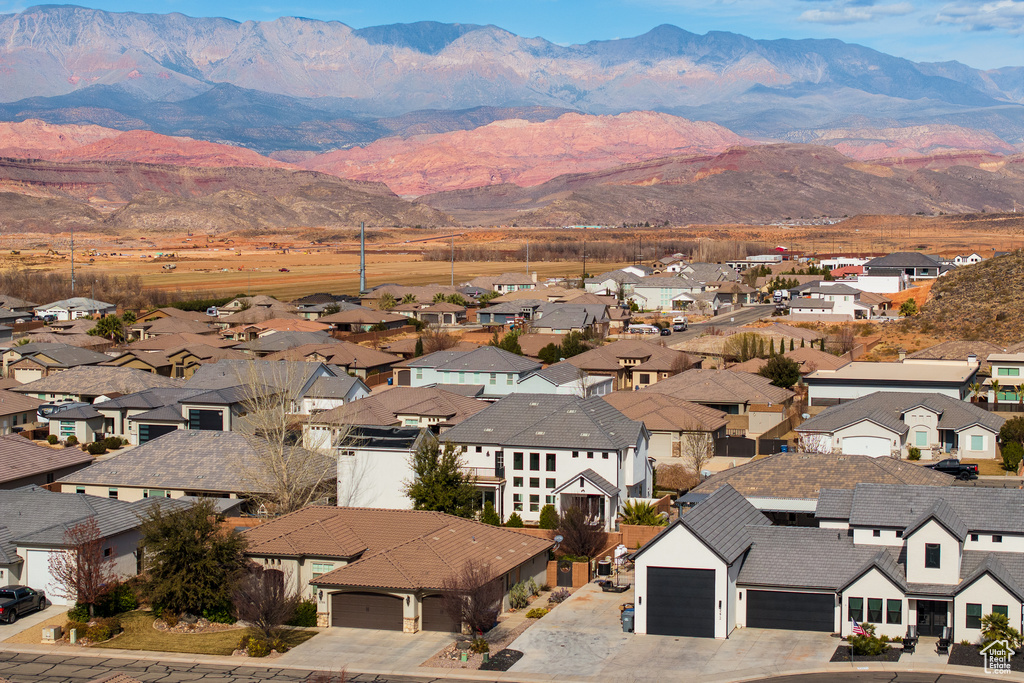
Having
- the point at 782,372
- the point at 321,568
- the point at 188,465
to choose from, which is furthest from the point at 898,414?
the point at 321,568

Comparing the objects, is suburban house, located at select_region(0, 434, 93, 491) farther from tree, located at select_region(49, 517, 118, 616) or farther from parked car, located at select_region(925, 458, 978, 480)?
parked car, located at select_region(925, 458, 978, 480)

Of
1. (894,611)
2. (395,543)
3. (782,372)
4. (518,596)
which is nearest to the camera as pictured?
(894,611)

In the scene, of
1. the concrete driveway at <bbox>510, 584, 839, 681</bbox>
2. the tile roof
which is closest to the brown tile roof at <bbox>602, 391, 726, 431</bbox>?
the tile roof

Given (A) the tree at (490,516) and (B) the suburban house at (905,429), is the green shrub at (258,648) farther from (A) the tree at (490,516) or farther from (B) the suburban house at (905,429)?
(B) the suburban house at (905,429)

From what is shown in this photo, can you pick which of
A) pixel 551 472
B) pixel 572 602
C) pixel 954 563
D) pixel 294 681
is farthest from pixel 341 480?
pixel 954 563

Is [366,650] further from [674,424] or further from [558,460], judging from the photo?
[674,424]

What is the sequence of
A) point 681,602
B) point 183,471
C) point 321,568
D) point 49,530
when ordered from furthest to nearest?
1. point 183,471
2. point 49,530
3. point 321,568
4. point 681,602
